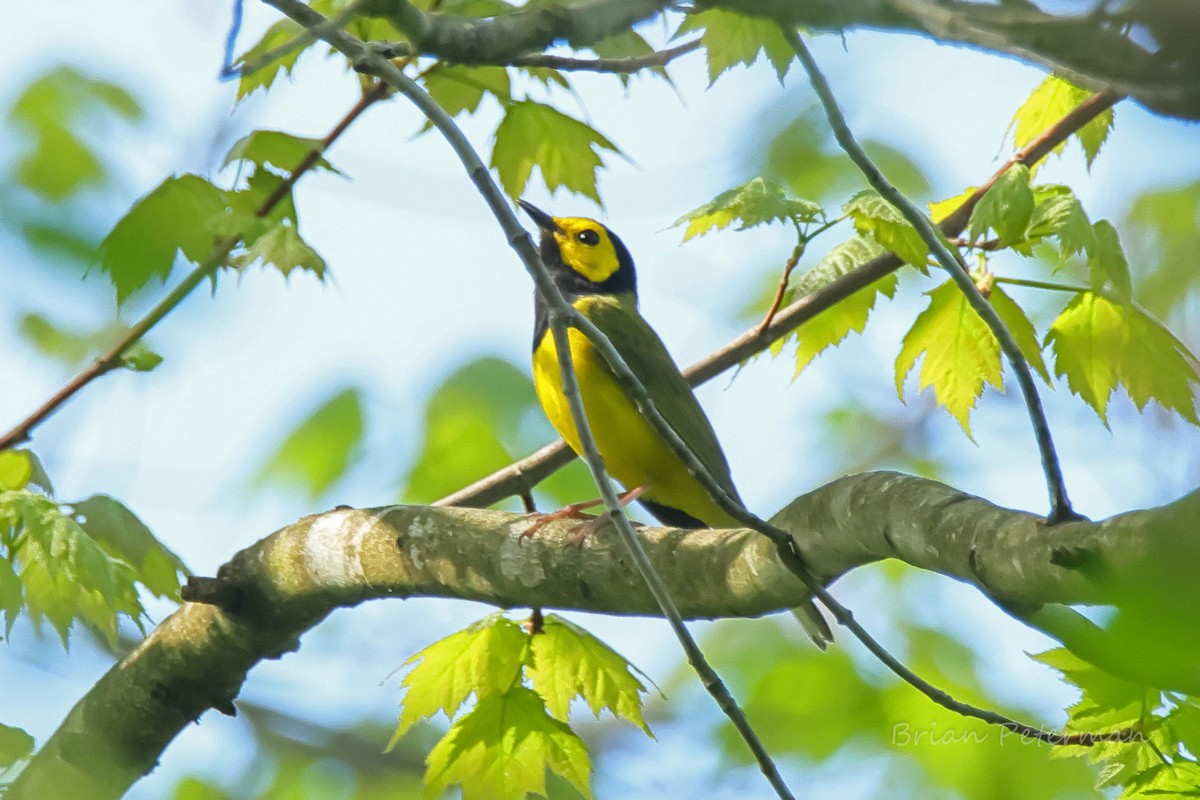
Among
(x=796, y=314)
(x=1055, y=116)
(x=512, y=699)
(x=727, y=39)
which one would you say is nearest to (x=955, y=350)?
(x=796, y=314)

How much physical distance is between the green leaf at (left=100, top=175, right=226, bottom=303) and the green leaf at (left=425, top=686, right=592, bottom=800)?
1.56 m

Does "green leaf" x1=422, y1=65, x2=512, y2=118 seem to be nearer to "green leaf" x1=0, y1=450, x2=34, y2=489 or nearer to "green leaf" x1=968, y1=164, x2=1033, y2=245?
"green leaf" x1=968, y1=164, x2=1033, y2=245

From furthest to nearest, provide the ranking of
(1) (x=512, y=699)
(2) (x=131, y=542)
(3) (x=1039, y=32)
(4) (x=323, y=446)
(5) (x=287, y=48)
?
1. (4) (x=323, y=446)
2. (2) (x=131, y=542)
3. (1) (x=512, y=699)
4. (5) (x=287, y=48)
5. (3) (x=1039, y=32)

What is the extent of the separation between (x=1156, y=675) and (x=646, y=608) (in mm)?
2314

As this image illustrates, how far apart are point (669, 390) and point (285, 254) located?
2.15m

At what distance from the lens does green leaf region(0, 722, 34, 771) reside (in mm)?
3439

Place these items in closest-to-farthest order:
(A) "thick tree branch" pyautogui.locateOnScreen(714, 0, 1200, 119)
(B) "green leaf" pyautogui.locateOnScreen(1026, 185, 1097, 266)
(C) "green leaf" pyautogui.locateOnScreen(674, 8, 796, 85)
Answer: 1. (A) "thick tree branch" pyautogui.locateOnScreen(714, 0, 1200, 119)
2. (B) "green leaf" pyautogui.locateOnScreen(1026, 185, 1097, 266)
3. (C) "green leaf" pyautogui.locateOnScreen(674, 8, 796, 85)

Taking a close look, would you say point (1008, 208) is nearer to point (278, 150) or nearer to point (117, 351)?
point (278, 150)

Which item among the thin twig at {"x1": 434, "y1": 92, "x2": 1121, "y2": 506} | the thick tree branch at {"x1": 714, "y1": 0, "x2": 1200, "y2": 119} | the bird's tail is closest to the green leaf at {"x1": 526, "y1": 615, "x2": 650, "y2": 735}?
the thin twig at {"x1": 434, "y1": 92, "x2": 1121, "y2": 506}

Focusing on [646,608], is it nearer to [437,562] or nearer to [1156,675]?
[437,562]

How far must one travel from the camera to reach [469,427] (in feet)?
20.0

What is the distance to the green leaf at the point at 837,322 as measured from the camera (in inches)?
170

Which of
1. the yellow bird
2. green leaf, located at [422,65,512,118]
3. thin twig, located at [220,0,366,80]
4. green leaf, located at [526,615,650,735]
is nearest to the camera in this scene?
thin twig, located at [220,0,366,80]

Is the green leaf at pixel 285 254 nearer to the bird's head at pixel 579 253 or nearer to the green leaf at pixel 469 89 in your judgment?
the green leaf at pixel 469 89
